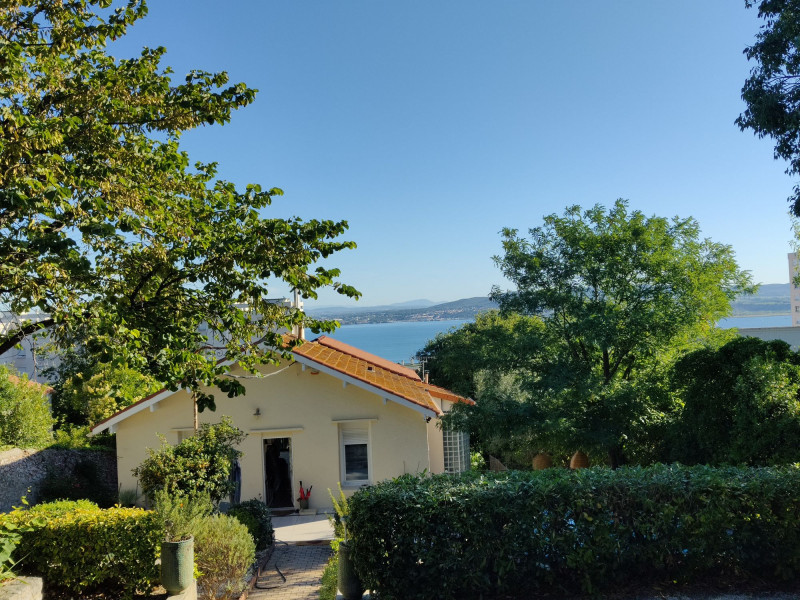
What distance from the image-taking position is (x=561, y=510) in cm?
673

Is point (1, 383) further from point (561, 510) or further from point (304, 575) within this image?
point (561, 510)

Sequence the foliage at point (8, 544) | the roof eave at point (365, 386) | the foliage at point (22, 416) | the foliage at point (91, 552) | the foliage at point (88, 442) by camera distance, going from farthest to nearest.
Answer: the foliage at point (22, 416) → the foliage at point (88, 442) → the roof eave at point (365, 386) → the foliage at point (91, 552) → the foliage at point (8, 544)

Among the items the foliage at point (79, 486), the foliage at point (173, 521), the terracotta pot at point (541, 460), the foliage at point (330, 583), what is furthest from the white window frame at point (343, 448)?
the foliage at point (173, 521)

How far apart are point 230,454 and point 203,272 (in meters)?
6.20

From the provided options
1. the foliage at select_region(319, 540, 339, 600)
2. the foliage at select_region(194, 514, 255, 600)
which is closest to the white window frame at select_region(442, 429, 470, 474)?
the foliage at select_region(319, 540, 339, 600)

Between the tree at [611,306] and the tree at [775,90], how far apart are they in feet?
8.64

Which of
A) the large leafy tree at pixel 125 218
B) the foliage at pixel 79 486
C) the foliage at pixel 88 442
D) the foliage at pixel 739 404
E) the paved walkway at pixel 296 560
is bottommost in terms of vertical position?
A: the paved walkway at pixel 296 560

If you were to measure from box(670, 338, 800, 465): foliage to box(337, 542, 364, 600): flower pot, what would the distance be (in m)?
6.30

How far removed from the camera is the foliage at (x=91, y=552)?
8305 mm

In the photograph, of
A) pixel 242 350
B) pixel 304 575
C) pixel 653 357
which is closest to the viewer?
pixel 242 350

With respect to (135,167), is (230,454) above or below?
below

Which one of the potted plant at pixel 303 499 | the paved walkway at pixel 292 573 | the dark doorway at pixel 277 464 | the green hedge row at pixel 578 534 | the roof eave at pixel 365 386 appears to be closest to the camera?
the green hedge row at pixel 578 534


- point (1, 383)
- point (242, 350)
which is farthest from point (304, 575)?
point (1, 383)

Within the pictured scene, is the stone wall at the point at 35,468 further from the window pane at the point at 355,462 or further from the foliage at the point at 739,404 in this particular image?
the foliage at the point at 739,404
